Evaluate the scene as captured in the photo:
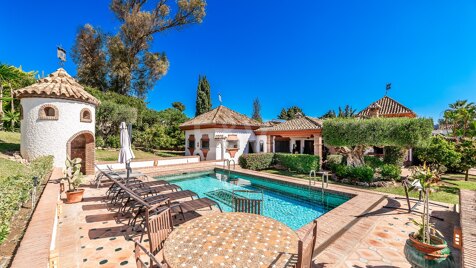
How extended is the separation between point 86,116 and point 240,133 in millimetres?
12547

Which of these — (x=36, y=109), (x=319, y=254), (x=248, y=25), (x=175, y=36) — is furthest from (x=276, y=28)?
(x=319, y=254)

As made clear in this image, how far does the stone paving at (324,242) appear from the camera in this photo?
12.7ft

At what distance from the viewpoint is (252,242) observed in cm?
285

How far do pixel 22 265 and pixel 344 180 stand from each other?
41.6 feet

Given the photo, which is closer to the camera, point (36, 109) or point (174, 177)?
point (36, 109)

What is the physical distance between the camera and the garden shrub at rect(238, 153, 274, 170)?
51.9 feet

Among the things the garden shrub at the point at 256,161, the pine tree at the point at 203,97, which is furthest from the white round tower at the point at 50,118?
the pine tree at the point at 203,97

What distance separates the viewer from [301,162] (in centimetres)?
1438

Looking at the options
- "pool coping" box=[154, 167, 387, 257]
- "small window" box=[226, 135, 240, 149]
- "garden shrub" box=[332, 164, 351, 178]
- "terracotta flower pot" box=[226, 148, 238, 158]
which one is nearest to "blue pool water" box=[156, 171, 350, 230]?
"pool coping" box=[154, 167, 387, 257]

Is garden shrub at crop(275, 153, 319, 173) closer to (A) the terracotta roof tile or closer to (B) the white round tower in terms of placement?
(A) the terracotta roof tile

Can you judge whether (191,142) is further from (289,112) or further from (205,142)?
(289,112)

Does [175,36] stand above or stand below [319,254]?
above

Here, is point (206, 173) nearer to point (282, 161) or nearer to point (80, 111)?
point (282, 161)

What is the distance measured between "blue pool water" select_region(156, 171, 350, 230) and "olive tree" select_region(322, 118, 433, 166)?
4541 millimetres
